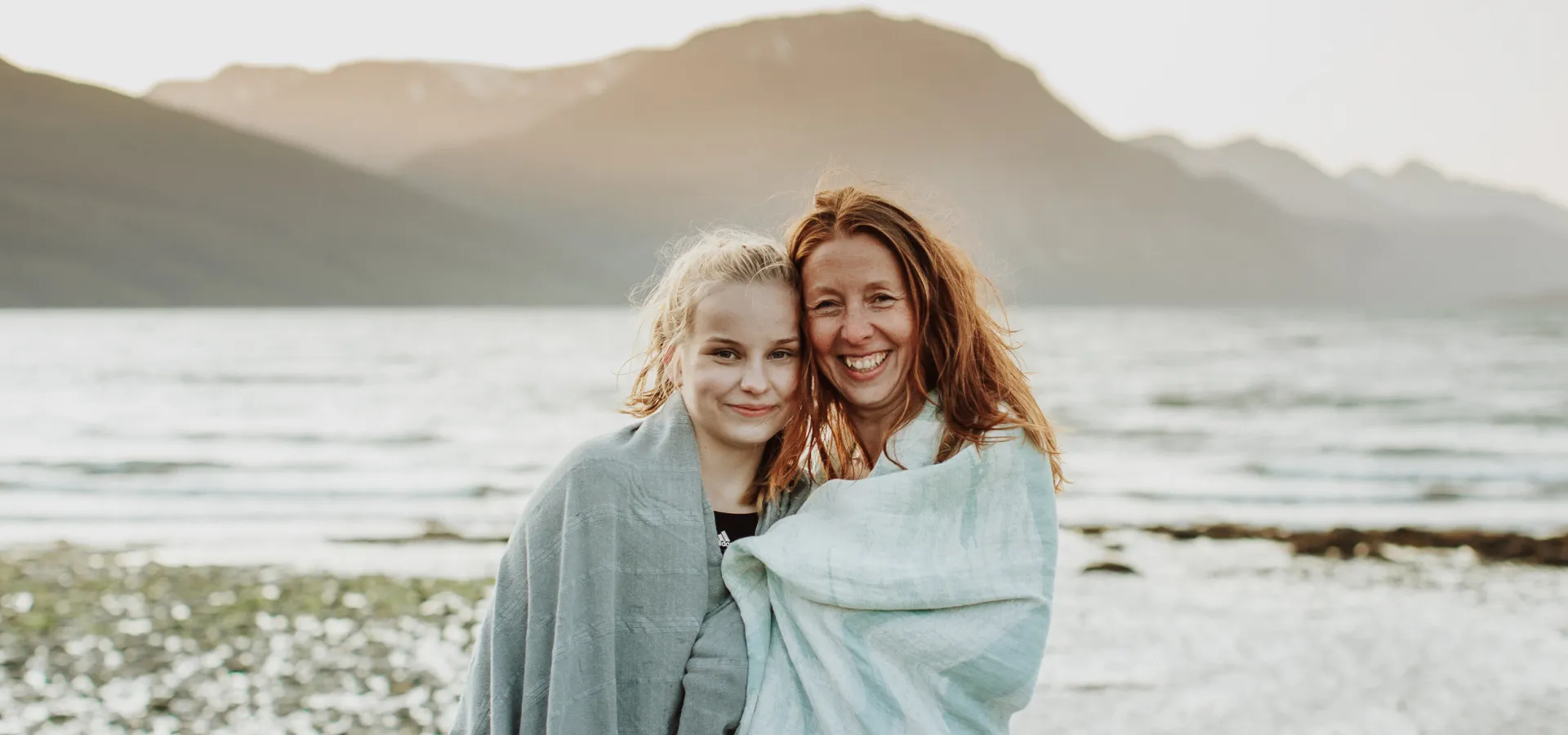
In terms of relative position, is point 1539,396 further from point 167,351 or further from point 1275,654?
point 167,351

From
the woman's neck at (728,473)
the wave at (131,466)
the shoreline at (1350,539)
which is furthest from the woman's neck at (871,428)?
the wave at (131,466)

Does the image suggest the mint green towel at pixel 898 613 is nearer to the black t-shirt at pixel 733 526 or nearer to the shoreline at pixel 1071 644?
the black t-shirt at pixel 733 526

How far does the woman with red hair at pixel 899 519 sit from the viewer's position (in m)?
2.60

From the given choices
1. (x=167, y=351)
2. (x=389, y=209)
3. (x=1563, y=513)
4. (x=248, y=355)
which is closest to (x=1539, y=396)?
(x=1563, y=513)

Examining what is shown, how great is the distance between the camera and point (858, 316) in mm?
2895

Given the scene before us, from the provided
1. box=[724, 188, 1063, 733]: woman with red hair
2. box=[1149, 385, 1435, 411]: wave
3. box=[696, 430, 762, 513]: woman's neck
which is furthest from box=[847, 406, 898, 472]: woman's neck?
box=[1149, 385, 1435, 411]: wave

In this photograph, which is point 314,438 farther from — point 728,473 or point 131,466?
point 728,473

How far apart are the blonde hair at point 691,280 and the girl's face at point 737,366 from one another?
30mm

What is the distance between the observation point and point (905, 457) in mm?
2836

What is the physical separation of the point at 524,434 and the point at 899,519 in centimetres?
1895

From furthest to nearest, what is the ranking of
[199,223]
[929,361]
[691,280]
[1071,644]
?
[199,223], [1071,644], [929,361], [691,280]

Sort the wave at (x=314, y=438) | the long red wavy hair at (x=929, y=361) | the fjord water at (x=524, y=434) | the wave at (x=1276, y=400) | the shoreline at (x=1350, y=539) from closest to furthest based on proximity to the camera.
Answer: the long red wavy hair at (x=929, y=361) → the shoreline at (x=1350, y=539) → the fjord water at (x=524, y=434) → the wave at (x=314, y=438) → the wave at (x=1276, y=400)

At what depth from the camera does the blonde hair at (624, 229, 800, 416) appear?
2.79m

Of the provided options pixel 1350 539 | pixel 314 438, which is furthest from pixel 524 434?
pixel 1350 539
